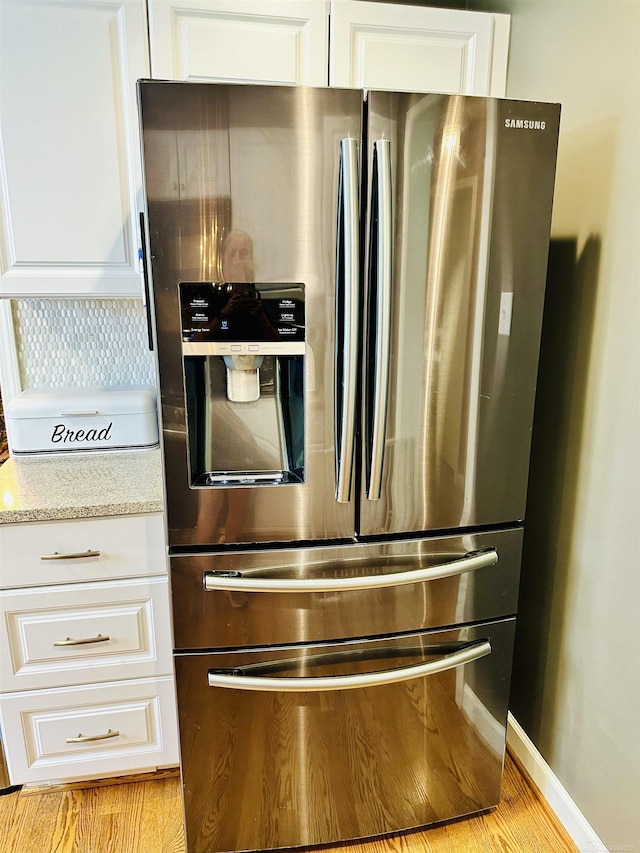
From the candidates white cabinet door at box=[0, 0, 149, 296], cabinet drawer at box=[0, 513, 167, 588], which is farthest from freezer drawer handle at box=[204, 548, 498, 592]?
white cabinet door at box=[0, 0, 149, 296]

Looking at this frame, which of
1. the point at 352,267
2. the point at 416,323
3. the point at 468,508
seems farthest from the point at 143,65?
the point at 468,508

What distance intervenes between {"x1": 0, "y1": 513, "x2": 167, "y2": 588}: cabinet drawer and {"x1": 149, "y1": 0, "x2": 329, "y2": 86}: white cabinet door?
3.80 ft

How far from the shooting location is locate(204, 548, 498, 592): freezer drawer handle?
1221 millimetres

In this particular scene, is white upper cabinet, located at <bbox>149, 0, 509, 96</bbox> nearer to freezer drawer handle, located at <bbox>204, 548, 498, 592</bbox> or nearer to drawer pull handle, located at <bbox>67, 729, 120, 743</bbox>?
freezer drawer handle, located at <bbox>204, 548, 498, 592</bbox>

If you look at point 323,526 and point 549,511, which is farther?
point 549,511

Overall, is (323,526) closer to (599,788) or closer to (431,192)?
(431,192)

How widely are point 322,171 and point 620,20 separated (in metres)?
Result: 0.74

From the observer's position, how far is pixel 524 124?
113 centimetres

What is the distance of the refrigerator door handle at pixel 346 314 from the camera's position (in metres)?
1.07

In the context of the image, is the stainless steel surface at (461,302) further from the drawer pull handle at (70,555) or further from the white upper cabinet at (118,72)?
the drawer pull handle at (70,555)

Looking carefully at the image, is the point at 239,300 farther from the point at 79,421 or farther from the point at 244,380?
the point at 79,421

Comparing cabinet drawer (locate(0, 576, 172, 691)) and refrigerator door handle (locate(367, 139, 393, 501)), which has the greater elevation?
refrigerator door handle (locate(367, 139, 393, 501))

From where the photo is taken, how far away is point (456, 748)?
145cm

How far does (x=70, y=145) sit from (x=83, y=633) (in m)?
1.27
